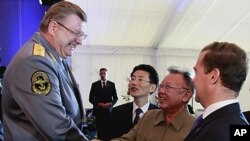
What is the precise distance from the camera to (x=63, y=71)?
4.81ft

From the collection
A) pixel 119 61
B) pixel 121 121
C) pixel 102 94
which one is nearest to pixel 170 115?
pixel 121 121

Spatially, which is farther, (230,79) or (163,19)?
(163,19)

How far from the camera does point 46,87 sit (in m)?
1.28

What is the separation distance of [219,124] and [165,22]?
754 cm

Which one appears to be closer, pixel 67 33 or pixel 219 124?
pixel 219 124

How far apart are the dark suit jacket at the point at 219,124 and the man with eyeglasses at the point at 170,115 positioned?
60 centimetres

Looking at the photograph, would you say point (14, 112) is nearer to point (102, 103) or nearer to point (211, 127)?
point (211, 127)

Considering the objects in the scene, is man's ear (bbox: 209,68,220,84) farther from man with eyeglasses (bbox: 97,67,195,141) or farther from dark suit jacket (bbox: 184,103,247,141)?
man with eyeglasses (bbox: 97,67,195,141)

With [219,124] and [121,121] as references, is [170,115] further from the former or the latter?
[219,124]

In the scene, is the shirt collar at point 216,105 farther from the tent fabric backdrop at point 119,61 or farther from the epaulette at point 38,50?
the tent fabric backdrop at point 119,61

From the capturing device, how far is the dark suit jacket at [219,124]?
1019 millimetres

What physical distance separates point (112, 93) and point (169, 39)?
3.45m

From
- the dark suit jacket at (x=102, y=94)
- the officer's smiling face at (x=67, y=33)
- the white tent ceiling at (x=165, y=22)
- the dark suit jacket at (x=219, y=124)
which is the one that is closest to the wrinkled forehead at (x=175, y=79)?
the officer's smiling face at (x=67, y=33)

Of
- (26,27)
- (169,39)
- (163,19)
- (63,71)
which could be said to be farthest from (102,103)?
(63,71)
